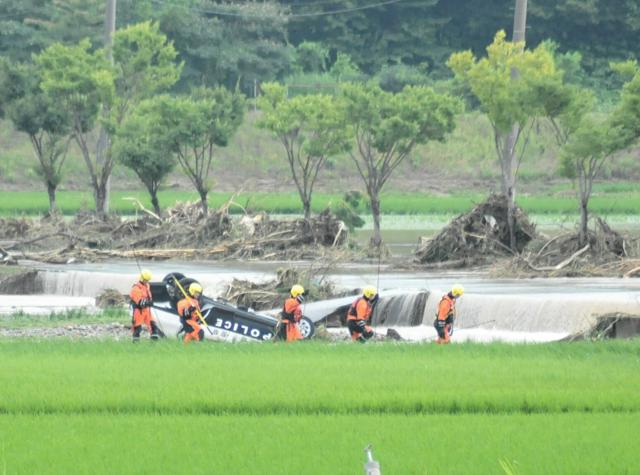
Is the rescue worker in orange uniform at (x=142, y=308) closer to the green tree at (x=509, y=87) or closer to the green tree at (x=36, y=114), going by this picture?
the green tree at (x=509, y=87)

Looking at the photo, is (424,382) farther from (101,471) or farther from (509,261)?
(509,261)

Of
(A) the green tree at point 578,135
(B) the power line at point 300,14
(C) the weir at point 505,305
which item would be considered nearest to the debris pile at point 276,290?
(C) the weir at point 505,305

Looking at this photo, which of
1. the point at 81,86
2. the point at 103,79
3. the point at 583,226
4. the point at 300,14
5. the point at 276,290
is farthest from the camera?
the point at 300,14

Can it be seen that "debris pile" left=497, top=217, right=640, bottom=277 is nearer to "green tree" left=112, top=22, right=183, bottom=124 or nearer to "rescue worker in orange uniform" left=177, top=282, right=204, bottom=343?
"rescue worker in orange uniform" left=177, top=282, right=204, bottom=343

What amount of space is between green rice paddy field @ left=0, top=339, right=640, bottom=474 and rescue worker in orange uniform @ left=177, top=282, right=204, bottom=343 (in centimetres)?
108

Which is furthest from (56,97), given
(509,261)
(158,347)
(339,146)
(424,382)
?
(424,382)

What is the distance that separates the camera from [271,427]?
1435 centimetres

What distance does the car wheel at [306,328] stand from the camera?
25.6m

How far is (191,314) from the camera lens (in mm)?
23078

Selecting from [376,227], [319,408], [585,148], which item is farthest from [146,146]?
[319,408]

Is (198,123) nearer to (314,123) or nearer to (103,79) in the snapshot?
(314,123)

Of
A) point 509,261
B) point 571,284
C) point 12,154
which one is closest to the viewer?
point 571,284

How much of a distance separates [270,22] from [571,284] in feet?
170

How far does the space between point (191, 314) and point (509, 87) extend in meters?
16.6
